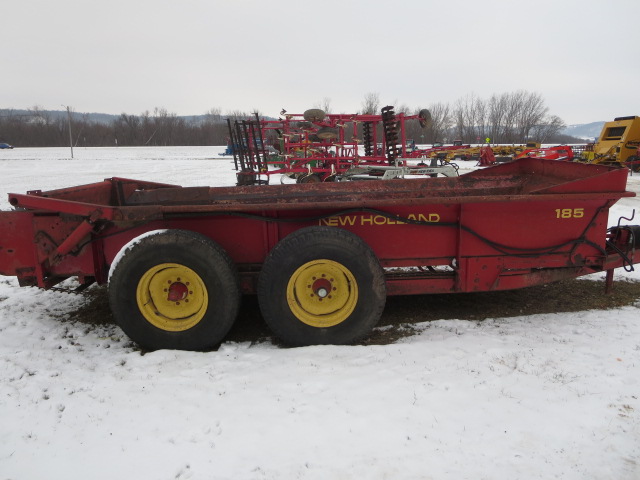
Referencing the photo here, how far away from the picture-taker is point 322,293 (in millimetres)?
3709

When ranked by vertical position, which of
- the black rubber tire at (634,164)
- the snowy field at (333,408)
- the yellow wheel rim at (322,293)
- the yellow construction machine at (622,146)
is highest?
the yellow construction machine at (622,146)

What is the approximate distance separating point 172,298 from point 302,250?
1.20m

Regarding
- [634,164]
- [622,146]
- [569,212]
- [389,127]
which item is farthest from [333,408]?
[634,164]

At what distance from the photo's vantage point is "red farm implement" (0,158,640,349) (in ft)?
11.9

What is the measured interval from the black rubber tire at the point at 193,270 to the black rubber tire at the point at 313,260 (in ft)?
1.08

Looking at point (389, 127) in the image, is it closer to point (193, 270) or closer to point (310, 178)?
point (310, 178)

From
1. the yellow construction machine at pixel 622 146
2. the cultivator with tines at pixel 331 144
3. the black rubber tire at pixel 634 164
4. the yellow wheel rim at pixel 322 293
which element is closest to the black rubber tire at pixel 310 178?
the cultivator with tines at pixel 331 144

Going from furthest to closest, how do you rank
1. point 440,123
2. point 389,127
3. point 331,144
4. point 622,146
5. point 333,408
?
point 440,123 < point 622,146 < point 331,144 < point 389,127 < point 333,408

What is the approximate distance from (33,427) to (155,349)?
3.84 ft

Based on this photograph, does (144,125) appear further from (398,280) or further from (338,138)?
(398,280)

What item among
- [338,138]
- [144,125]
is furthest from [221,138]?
[338,138]

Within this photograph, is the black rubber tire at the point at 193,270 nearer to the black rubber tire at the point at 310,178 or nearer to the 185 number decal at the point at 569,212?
the 185 number decal at the point at 569,212

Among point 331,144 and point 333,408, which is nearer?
point 333,408

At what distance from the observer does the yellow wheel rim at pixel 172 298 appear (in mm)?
3689
